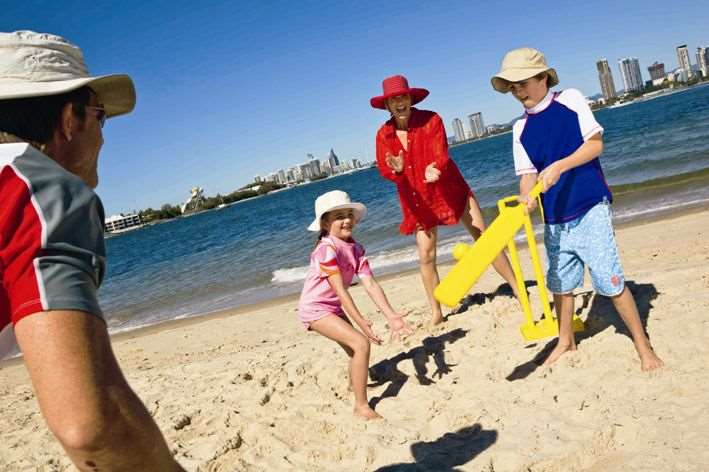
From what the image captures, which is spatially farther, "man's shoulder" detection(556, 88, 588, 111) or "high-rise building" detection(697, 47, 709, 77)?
"high-rise building" detection(697, 47, 709, 77)

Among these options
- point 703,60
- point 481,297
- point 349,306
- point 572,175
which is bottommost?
point 481,297

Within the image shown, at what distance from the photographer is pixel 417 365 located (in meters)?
4.65

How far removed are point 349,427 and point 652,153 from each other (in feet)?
65.3

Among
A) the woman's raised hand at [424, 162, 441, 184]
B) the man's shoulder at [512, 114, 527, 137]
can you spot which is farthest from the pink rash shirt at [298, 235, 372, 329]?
the man's shoulder at [512, 114, 527, 137]

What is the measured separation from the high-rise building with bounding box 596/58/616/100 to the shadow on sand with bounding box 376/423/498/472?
443ft

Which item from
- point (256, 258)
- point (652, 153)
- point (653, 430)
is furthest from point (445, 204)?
point (652, 153)

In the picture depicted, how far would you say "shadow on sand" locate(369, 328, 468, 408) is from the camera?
4.38m

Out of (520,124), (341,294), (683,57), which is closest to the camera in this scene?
(520,124)

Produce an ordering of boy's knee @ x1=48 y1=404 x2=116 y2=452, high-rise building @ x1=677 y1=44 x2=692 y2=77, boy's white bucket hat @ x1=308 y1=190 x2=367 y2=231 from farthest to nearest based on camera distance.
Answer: high-rise building @ x1=677 y1=44 x2=692 y2=77 → boy's white bucket hat @ x1=308 y1=190 x2=367 y2=231 → boy's knee @ x1=48 y1=404 x2=116 y2=452

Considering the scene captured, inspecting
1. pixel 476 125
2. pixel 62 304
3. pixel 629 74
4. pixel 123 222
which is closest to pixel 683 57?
pixel 629 74

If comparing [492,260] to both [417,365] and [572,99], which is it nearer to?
[572,99]

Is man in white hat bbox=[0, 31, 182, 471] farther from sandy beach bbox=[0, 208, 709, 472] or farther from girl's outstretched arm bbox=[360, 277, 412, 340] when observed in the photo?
girl's outstretched arm bbox=[360, 277, 412, 340]

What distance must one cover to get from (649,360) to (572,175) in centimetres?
131

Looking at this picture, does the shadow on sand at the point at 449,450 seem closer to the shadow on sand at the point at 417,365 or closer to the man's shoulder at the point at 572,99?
the shadow on sand at the point at 417,365
